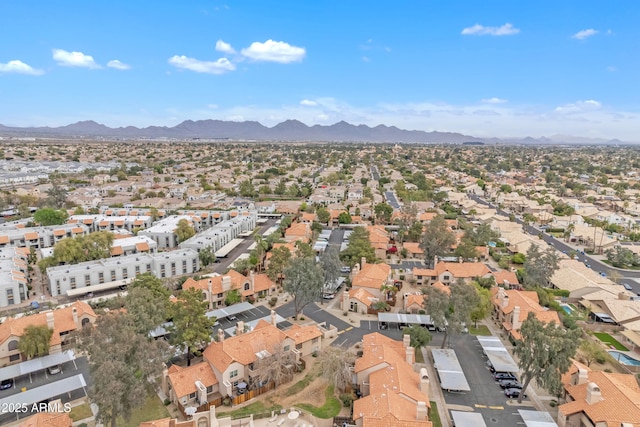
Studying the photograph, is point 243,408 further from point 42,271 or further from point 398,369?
point 42,271

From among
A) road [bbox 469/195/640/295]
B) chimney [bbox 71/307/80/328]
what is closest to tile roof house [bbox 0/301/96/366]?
chimney [bbox 71/307/80/328]

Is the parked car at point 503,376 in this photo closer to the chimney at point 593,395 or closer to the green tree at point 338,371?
the chimney at point 593,395

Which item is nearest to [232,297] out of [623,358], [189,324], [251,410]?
[189,324]

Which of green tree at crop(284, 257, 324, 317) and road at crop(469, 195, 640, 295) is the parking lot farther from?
road at crop(469, 195, 640, 295)

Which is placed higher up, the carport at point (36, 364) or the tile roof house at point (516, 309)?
the tile roof house at point (516, 309)

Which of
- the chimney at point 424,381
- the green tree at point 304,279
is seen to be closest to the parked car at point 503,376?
the chimney at point 424,381

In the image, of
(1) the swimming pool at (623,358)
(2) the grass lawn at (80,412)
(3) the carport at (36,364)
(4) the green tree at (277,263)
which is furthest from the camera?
(4) the green tree at (277,263)

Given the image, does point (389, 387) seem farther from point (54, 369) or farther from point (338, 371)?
point (54, 369)
